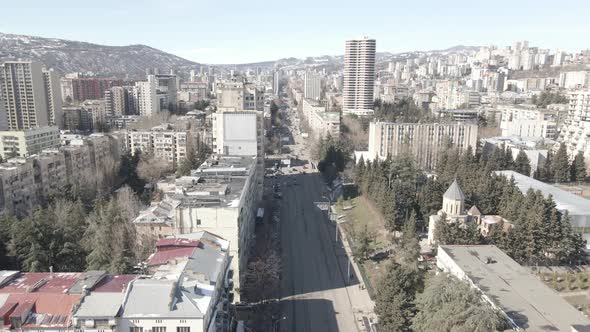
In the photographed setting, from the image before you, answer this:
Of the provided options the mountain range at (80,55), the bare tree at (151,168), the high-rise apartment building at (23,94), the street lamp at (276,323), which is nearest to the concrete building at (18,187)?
the bare tree at (151,168)

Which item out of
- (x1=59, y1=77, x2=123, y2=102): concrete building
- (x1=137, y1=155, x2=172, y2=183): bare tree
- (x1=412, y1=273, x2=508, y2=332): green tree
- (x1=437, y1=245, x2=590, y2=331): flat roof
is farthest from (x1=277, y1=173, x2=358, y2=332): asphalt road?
(x1=59, y1=77, x2=123, y2=102): concrete building

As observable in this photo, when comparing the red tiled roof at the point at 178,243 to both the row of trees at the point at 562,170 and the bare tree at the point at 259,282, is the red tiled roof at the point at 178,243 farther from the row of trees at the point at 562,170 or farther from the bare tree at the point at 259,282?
the row of trees at the point at 562,170

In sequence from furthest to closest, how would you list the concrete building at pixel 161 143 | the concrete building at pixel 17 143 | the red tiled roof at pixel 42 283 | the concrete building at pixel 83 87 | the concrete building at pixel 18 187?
1. the concrete building at pixel 83 87
2. the concrete building at pixel 161 143
3. the concrete building at pixel 17 143
4. the concrete building at pixel 18 187
5. the red tiled roof at pixel 42 283

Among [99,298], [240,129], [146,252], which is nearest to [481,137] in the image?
[240,129]

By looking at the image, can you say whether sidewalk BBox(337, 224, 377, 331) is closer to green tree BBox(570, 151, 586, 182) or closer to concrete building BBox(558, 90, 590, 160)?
green tree BBox(570, 151, 586, 182)

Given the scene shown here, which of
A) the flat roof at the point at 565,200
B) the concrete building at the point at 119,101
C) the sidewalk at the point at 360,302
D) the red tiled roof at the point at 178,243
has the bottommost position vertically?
the sidewalk at the point at 360,302

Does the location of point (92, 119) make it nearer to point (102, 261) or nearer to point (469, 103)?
point (102, 261)
